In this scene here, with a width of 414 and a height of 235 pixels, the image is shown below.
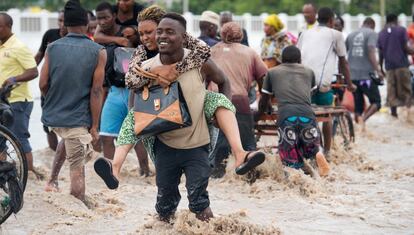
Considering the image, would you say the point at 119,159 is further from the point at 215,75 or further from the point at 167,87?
the point at 215,75

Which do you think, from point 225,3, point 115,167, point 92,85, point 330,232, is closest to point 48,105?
point 92,85

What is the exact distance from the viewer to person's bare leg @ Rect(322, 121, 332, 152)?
39.5 feet

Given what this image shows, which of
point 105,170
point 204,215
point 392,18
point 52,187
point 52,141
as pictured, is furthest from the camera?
point 392,18

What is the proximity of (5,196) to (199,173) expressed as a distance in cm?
165

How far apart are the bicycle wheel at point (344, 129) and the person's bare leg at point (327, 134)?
1118mm

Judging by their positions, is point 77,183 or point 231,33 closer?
point 77,183

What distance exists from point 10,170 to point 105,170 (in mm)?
1290

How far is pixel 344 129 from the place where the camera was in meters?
13.6

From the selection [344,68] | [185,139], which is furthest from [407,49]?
[185,139]

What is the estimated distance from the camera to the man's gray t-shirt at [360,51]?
55.4 feet

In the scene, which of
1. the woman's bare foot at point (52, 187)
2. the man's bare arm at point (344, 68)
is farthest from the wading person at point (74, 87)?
the man's bare arm at point (344, 68)

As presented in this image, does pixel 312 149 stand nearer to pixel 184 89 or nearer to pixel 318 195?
pixel 318 195

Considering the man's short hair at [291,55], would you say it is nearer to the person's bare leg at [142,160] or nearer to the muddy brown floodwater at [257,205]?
the muddy brown floodwater at [257,205]

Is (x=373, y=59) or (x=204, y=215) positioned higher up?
(x=204, y=215)
